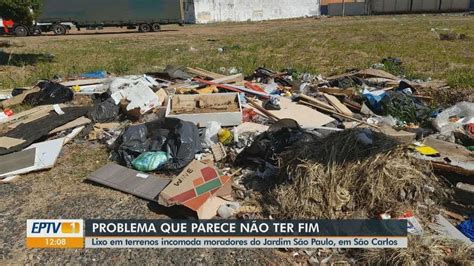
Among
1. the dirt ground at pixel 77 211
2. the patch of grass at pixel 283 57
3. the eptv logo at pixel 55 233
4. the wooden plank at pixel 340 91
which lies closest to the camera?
the dirt ground at pixel 77 211

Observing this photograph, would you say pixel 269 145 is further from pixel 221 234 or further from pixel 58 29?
pixel 58 29

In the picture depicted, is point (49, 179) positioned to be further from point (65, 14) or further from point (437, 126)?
point (65, 14)

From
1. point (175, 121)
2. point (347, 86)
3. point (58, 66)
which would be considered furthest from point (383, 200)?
point (58, 66)

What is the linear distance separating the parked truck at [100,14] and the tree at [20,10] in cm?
1124

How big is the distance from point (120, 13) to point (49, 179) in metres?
18.9

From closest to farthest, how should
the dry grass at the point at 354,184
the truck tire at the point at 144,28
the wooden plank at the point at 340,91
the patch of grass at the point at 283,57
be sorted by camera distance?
1. the dry grass at the point at 354,184
2. the wooden plank at the point at 340,91
3. the patch of grass at the point at 283,57
4. the truck tire at the point at 144,28

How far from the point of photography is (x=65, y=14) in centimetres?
2017

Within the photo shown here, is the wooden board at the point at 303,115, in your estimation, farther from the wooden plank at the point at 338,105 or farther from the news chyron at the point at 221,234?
the news chyron at the point at 221,234

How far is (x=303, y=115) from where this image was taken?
535 centimetres

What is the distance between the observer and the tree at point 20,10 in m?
9.18

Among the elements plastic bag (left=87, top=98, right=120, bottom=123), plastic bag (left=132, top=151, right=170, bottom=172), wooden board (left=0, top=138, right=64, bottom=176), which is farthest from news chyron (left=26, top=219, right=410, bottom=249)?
plastic bag (left=87, top=98, right=120, bottom=123)

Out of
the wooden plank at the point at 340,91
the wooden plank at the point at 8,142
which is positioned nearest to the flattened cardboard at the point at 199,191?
the wooden plank at the point at 8,142

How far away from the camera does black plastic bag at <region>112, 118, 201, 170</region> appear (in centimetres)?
405

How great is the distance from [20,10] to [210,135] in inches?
310
